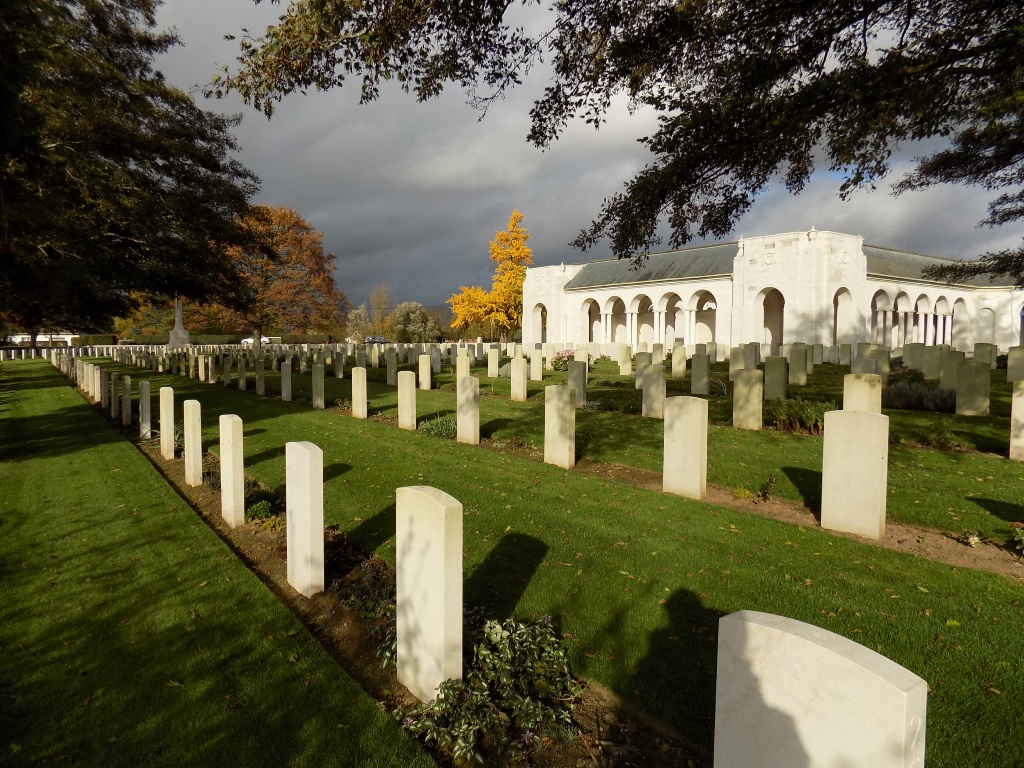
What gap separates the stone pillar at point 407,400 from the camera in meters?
11.2

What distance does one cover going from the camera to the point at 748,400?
10.1 meters

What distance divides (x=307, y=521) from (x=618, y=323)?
43845mm

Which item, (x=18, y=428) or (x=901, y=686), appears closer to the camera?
(x=901, y=686)

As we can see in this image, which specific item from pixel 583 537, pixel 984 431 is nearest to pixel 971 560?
pixel 583 537

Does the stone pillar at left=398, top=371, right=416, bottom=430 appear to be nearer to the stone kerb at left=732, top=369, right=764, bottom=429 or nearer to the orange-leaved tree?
the stone kerb at left=732, top=369, right=764, bottom=429

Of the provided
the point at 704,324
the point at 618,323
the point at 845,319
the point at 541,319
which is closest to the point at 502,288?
the point at 541,319

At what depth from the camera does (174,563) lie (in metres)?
4.95

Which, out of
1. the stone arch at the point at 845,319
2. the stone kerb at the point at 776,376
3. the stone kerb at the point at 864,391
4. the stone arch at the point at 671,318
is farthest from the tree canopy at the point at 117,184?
the stone arch at the point at 845,319

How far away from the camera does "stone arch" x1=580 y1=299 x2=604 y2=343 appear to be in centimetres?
4509

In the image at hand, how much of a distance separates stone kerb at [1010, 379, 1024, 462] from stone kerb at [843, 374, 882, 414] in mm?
1649

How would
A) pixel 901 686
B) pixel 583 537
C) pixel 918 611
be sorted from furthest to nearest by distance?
1. pixel 583 537
2. pixel 918 611
3. pixel 901 686

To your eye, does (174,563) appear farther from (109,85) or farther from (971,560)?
(109,85)

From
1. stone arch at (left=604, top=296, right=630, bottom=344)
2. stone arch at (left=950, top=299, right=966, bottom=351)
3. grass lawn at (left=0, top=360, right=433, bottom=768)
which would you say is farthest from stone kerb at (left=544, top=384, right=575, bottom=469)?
stone arch at (left=950, top=299, right=966, bottom=351)

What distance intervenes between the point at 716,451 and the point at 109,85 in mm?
15215
